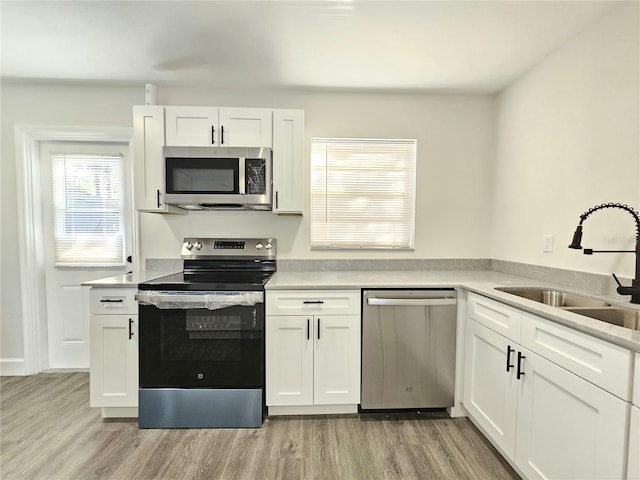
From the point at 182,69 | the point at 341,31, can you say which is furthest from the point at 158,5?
the point at 341,31

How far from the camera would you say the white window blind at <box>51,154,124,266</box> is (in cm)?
263

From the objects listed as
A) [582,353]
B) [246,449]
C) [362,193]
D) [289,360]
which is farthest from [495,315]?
[246,449]

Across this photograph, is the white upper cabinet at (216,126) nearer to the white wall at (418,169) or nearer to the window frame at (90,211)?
the white wall at (418,169)

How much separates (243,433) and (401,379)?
1091 mm

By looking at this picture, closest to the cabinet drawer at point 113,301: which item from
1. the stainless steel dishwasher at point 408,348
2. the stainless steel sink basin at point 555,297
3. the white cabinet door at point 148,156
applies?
the white cabinet door at point 148,156

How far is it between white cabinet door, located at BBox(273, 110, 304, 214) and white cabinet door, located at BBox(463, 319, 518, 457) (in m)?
1.51

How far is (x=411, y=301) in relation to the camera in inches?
79.4

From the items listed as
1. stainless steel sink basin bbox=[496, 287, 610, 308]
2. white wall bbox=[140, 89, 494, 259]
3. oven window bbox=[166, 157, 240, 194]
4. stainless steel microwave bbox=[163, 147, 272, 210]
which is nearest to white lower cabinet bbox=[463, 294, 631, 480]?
stainless steel sink basin bbox=[496, 287, 610, 308]

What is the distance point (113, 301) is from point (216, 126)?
4.60 ft

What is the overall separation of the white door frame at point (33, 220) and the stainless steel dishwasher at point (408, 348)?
81.1 inches

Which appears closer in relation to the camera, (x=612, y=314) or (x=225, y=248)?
(x=612, y=314)

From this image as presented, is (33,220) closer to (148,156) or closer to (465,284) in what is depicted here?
(148,156)

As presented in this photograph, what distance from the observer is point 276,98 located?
2.58m

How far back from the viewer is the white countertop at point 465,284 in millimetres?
1119
